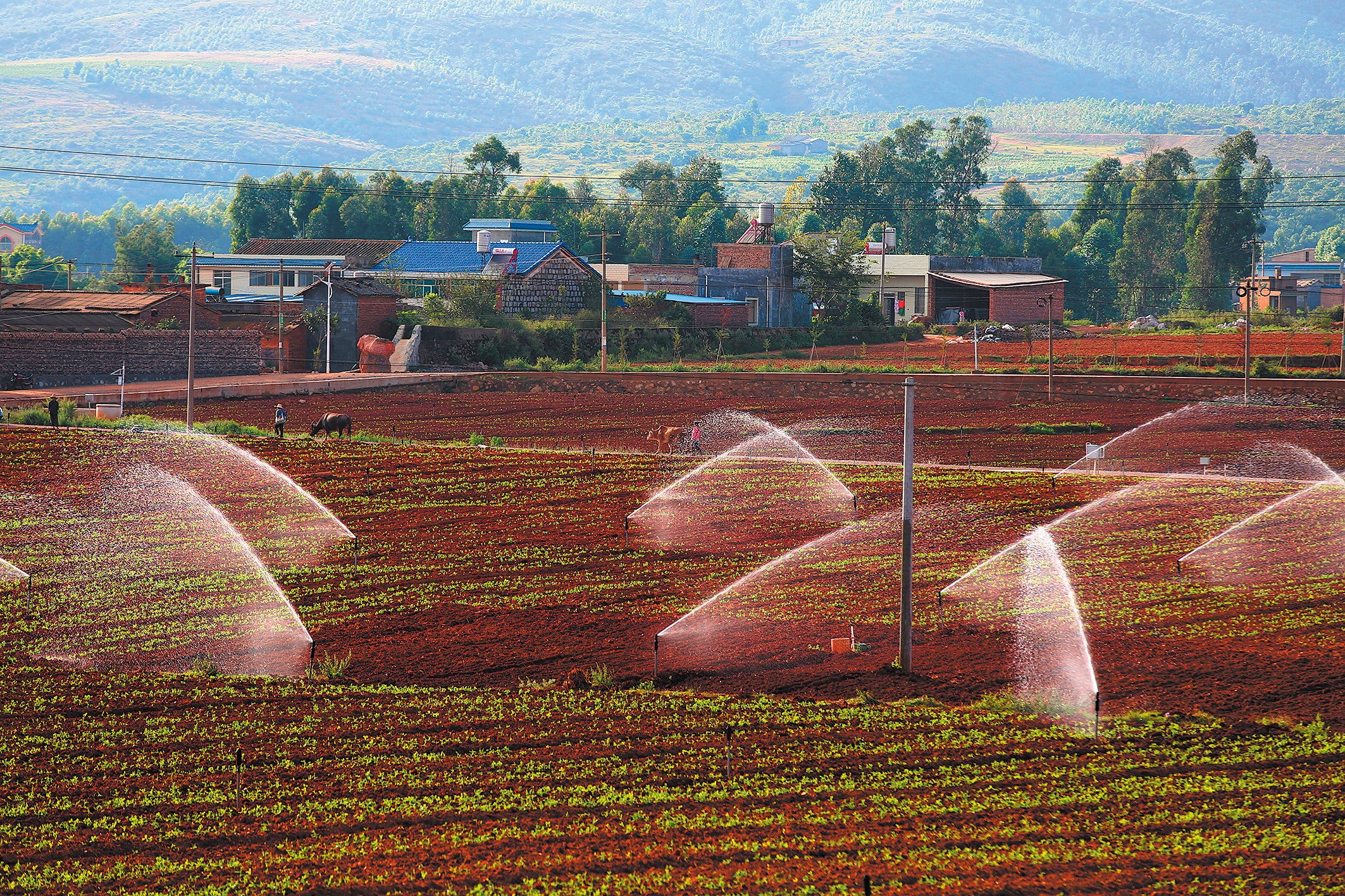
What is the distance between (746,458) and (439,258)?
6757 centimetres

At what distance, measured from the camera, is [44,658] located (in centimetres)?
1956

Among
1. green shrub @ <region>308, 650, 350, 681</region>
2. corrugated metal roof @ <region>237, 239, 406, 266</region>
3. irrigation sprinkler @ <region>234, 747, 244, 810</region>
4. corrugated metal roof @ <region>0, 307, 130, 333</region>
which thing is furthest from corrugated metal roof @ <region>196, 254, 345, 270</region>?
irrigation sprinkler @ <region>234, 747, 244, 810</region>

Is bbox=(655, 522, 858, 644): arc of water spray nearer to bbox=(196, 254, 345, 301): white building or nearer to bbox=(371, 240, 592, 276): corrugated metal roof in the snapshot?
bbox=(371, 240, 592, 276): corrugated metal roof

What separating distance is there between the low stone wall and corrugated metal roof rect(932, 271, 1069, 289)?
39570 mm

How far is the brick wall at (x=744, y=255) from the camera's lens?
350 feet

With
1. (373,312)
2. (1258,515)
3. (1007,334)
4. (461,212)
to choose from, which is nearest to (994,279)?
(1007,334)

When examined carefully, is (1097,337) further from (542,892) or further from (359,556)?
(542,892)

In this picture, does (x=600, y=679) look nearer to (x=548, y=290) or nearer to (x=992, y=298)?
(x=548, y=290)

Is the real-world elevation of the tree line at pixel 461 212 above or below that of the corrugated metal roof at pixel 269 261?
above

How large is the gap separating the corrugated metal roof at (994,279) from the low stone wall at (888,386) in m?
39.6

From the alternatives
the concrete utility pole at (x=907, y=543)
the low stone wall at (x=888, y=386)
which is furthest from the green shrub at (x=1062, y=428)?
the concrete utility pole at (x=907, y=543)

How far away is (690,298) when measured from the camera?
10069 cm

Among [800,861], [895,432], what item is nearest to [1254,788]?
[800,861]

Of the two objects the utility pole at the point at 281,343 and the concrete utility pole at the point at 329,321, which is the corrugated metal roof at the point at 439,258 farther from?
the utility pole at the point at 281,343
